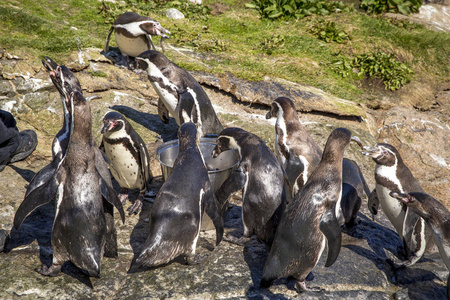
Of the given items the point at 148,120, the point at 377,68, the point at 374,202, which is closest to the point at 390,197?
the point at 374,202

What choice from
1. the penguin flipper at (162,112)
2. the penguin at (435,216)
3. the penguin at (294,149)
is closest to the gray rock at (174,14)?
the penguin flipper at (162,112)

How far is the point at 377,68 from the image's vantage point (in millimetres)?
8281

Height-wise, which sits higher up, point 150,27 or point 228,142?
point 150,27

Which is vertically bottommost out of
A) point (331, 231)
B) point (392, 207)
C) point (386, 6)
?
point (386, 6)

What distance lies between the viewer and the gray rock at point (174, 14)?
9.14m

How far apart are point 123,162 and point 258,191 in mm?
1471

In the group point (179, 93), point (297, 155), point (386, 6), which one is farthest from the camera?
point (386, 6)

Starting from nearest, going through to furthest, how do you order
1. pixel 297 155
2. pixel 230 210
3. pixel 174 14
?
1. pixel 230 210
2. pixel 297 155
3. pixel 174 14

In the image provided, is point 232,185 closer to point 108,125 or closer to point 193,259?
point 193,259

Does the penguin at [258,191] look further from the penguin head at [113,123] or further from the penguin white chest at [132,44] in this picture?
the penguin white chest at [132,44]

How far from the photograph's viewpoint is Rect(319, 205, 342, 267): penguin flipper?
10.2 feet

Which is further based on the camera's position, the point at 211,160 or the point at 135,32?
the point at 135,32

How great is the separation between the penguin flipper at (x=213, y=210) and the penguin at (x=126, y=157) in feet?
3.46

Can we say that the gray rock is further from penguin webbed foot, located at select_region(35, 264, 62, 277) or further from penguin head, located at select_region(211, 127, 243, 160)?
penguin webbed foot, located at select_region(35, 264, 62, 277)
